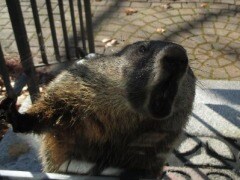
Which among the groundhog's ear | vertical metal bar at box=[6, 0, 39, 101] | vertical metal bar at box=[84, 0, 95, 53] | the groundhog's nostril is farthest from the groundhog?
vertical metal bar at box=[84, 0, 95, 53]

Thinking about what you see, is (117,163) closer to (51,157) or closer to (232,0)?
(51,157)

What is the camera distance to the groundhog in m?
2.43

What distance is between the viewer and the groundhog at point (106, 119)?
7.97ft

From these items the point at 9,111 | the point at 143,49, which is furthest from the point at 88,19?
the point at 9,111

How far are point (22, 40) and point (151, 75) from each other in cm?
144

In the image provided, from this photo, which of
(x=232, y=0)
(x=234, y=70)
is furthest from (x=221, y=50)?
(x=232, y=0)

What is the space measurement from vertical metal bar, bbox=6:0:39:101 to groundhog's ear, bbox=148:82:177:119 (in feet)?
4.59

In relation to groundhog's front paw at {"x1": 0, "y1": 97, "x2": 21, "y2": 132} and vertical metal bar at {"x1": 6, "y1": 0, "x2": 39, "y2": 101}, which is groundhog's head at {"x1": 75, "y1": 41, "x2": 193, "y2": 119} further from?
vertical metal bar at {"x1": 6, "y1": 0, "x2": 39, "y2": 101}

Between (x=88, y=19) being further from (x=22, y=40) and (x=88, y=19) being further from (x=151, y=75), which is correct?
(x=151, y=75)

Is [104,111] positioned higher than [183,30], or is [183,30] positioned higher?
[104,111]

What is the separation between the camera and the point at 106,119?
2557 mm

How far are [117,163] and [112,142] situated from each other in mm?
164

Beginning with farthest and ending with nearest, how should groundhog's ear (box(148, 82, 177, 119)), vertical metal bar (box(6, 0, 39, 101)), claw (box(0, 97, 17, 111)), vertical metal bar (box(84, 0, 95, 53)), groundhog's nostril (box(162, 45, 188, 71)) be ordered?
1. vertical metal bar (box(84, 0, 95, 53))
2. vertical metal bar (box(6, 0, 39, 101))
3. claw (box(0, 97, 17, 111))
4. groundhog's ear (box(148, 82, 177, 119))
5. groundhog's nostril (box(162, 45, 188, 71))

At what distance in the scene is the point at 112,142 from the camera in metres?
2.67
